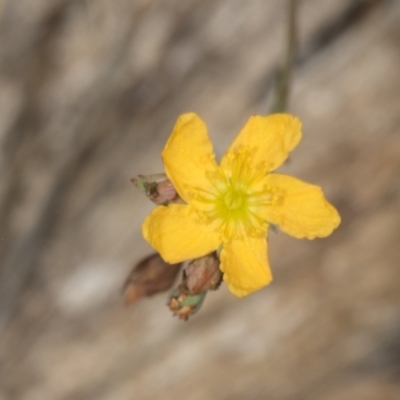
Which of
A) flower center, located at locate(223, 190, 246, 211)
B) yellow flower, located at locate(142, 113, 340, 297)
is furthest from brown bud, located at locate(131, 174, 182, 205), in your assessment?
flower center, located at locate(223, 190, 246, 211)

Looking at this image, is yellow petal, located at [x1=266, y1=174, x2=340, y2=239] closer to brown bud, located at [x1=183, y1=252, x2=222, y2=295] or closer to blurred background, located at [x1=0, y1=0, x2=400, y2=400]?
brown bud, located at [x1=183, y1=252, x2=222, y2=295]

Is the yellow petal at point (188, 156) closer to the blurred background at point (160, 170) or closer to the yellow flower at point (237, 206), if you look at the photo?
the yellow flower at point (237, 206)

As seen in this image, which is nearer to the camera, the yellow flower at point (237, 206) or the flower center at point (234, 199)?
the yellow flower at point (237, 206)

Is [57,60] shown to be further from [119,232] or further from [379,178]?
[379,178]

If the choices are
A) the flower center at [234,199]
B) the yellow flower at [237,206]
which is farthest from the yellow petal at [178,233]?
the flower center at [234,199]

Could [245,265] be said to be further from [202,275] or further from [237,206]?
[237,206]

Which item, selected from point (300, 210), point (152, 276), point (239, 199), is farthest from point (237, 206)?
point (152, 276)

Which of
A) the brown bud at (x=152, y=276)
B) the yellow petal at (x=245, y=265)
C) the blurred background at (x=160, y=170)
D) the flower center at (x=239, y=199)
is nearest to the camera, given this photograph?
the yellow petal at (x=245, y=265)
